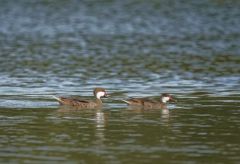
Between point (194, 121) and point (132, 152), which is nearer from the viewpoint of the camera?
point (132, 152)

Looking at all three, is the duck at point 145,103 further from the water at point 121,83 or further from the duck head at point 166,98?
the water at point 121,83

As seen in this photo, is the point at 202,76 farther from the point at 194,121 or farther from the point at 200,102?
→ the point at 194,121

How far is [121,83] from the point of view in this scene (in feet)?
88.0

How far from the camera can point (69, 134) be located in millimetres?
17953

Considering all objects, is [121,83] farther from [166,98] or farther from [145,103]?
[145,103]

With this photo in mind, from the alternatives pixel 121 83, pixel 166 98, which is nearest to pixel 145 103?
pixel 166 98

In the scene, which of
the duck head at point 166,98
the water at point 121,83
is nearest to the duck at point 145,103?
the duck head at point 166,98

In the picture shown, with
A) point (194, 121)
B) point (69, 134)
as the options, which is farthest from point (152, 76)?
point (69, 134)

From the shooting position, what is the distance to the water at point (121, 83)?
16500mm

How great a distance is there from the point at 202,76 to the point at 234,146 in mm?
12050

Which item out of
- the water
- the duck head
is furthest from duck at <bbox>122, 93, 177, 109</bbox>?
the water

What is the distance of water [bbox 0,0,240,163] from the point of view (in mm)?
16500

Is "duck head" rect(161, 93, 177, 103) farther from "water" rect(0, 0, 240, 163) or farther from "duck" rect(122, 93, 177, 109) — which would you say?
"water" rect(0, 0, 240, 163)

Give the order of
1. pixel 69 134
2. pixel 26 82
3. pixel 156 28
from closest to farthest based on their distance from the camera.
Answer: pixel 69 134 → pixel 26 82 → pixel 156 28
